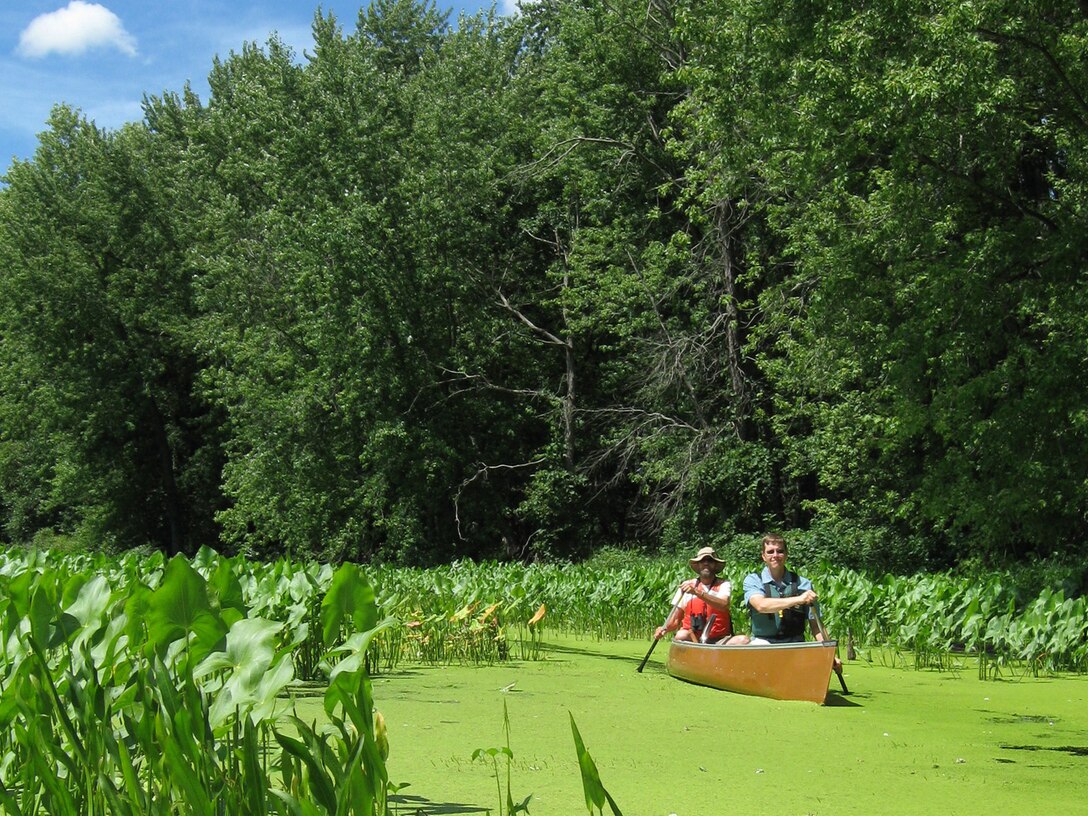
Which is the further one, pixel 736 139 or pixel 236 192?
pixel 236 192

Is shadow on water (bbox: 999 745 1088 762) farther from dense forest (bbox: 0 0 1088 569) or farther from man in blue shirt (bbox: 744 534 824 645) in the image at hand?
dense forest (bbox: 0 0 1088 569)

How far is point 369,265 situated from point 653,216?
223 inches

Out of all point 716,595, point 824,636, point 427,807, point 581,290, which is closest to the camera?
point 427,807

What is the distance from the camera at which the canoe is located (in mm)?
7273

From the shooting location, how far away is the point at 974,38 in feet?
39.7

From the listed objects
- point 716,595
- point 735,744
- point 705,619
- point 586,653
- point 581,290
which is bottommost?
point 586,653

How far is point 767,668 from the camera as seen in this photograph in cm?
764

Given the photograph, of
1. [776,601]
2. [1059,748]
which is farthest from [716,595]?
[1059,748]

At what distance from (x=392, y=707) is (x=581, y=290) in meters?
17.2

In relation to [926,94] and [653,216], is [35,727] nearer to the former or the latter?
[926,94]

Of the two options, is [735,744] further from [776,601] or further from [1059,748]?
Answer: [776,601]

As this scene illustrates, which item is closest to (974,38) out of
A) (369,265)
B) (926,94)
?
(926,94)

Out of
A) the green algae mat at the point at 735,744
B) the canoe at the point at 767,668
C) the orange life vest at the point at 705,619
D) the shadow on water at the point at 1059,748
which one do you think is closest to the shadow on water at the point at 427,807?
the green algae mat at the point at 735,744

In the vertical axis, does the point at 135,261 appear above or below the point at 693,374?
above
